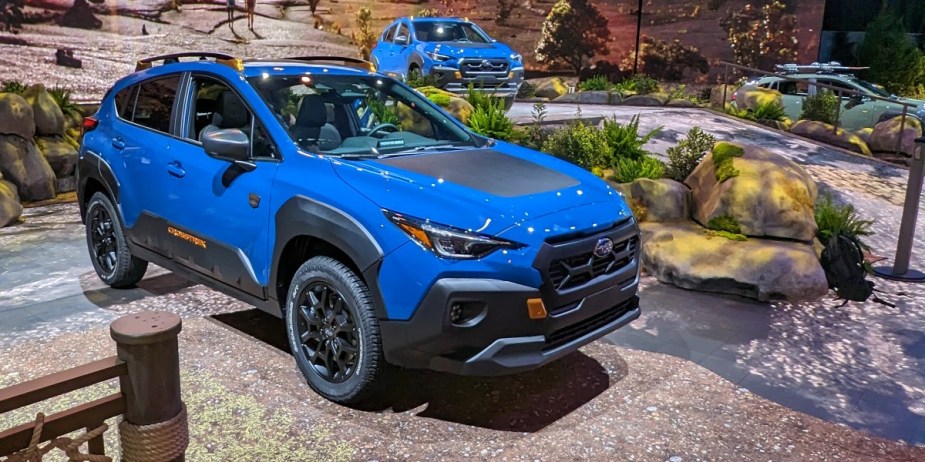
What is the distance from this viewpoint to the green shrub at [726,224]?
6.75 meters

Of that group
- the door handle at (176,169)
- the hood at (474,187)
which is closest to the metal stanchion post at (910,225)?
the hood at (474,187)

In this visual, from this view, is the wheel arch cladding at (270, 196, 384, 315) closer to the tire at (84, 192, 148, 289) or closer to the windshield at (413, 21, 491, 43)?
the tire at (84, 192, 148, 289)

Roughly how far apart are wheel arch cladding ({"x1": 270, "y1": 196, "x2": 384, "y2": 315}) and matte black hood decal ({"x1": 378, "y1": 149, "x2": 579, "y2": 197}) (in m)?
0.51

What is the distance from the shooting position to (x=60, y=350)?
479cm

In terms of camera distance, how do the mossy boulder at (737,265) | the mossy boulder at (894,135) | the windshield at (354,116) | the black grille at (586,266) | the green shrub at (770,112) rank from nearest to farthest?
the black grille at (586,266), the windshield at (354,116), the mossy boulder at (737,265), the mossy boulder at (894,135), the green shrub at (770,112)

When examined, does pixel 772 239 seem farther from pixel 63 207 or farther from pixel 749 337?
pixel 63 207

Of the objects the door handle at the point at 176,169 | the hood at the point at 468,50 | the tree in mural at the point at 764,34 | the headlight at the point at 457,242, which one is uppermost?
the tree in mural at the point at 764,34

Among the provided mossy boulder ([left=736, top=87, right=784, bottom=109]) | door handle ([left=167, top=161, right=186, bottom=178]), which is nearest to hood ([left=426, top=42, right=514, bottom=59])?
mossy boulder ([left=736, top=87, right=784, bottom=109])

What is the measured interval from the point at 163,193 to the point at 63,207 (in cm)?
572

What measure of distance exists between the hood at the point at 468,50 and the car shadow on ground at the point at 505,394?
835cm

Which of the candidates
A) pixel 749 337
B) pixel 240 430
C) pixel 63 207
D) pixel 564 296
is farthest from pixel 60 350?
pixel 63 207

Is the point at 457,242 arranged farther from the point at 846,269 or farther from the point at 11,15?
the point at 11,15

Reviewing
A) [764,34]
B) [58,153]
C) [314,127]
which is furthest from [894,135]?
[58,153]

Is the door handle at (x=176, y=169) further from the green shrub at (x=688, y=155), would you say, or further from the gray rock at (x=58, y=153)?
the gray rock at (x=58, y=153)
